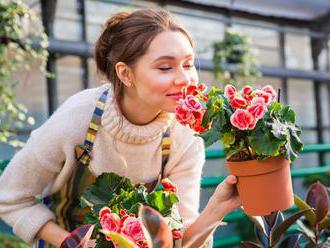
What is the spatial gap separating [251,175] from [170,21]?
573 millimetres

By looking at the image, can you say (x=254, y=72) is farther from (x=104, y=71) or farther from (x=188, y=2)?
(x=104, y=71)

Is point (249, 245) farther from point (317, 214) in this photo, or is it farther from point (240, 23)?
point (240, 23)

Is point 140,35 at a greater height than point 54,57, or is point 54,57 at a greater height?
point 54,57

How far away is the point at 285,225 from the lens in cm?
164

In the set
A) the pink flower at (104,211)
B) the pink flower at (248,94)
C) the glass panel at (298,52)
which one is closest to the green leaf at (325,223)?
the pink flower at (248,94)

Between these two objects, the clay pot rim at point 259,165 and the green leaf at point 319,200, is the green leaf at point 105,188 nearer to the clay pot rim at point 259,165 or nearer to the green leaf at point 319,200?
the clay pot rim at point 259,165

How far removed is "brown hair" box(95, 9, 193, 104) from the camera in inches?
65.6

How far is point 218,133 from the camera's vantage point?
1319mm

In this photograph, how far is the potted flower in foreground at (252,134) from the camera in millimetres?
1312

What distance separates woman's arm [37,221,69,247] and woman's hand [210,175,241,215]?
1.77 ft

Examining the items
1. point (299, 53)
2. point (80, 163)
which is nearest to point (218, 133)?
point (80, 163)

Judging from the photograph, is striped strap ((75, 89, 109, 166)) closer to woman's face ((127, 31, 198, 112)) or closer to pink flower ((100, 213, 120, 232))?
woman's face ((127, 31, 198, 112))

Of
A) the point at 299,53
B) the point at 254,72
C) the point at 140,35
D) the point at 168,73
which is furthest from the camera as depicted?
the point at 299,53

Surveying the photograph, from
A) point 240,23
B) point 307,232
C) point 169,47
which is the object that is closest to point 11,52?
point 169,47
